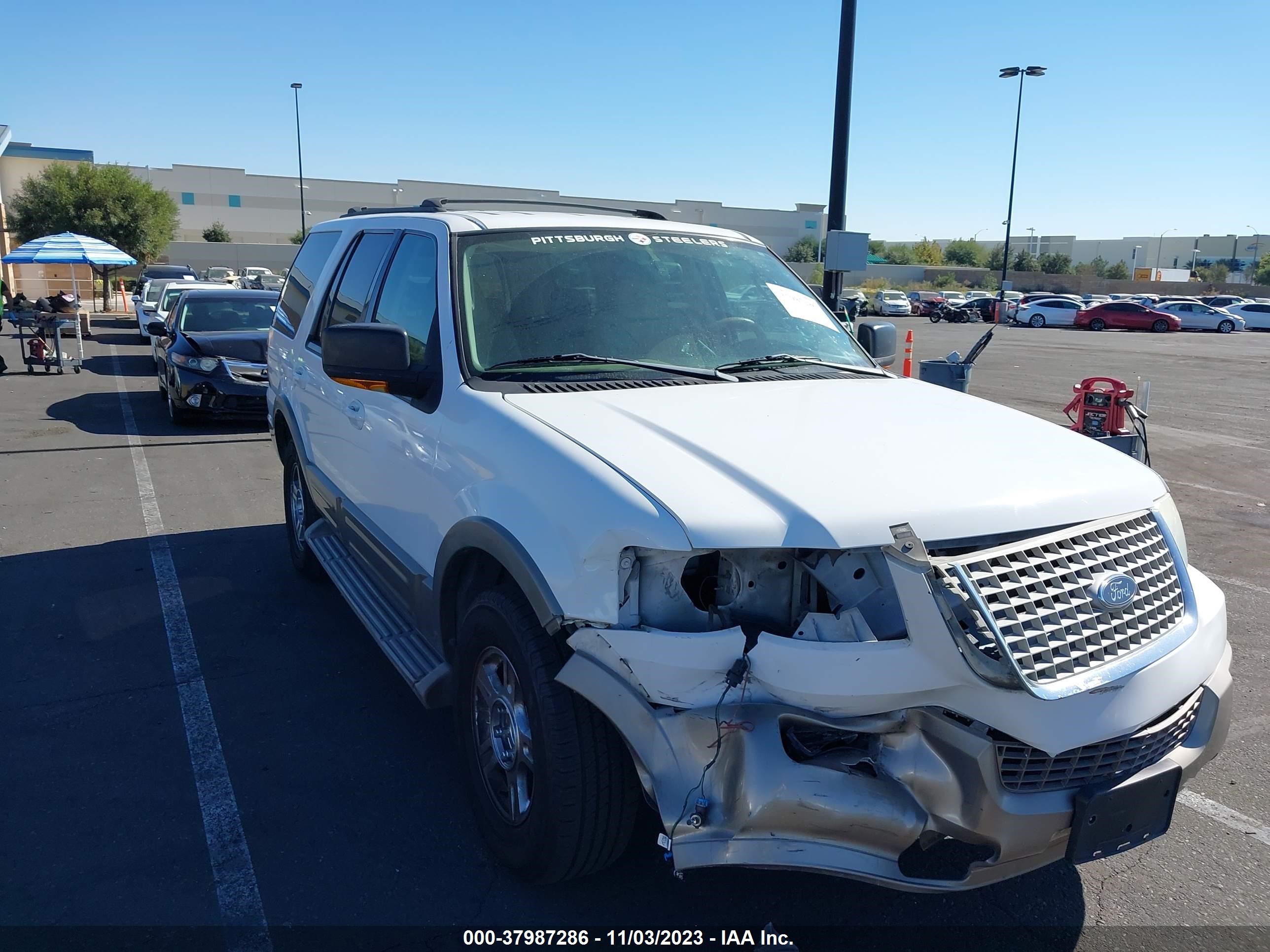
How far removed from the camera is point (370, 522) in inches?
174

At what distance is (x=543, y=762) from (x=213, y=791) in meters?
1.71

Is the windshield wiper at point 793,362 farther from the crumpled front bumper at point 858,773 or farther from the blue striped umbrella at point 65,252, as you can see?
the blue striped umbrella at point 65,252

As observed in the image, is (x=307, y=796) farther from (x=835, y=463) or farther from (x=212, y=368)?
(x=212, y=368)

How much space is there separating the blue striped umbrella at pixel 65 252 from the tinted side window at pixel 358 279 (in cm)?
1795

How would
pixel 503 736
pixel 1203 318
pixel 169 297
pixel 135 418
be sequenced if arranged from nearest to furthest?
pixel 503 736
pixel 135 418
pixel 169 297
pixel 1203 318

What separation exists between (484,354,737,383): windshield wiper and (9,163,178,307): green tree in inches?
1742

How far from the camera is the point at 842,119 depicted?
32.6ft

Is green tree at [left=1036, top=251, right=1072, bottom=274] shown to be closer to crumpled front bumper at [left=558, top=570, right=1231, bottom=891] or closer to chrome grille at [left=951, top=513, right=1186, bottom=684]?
chrome grille at [left=951, top=513, right=1186, bottom=684]

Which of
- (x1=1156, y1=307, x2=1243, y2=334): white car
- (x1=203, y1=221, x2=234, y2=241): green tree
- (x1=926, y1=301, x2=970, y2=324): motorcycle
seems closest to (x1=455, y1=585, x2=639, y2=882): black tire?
(x1=1156, y1=307, x2=1243, y2=334): white car

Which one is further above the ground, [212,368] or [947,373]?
[947,373]

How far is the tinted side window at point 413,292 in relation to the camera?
387cm

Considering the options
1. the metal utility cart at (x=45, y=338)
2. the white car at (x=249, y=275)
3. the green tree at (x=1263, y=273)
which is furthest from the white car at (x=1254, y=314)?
the green tree at (x=1263, y=273)

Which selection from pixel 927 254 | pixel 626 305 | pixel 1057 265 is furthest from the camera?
pixel 927 254

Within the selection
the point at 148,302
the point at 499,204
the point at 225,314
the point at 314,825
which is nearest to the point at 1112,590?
the point at 314,825
